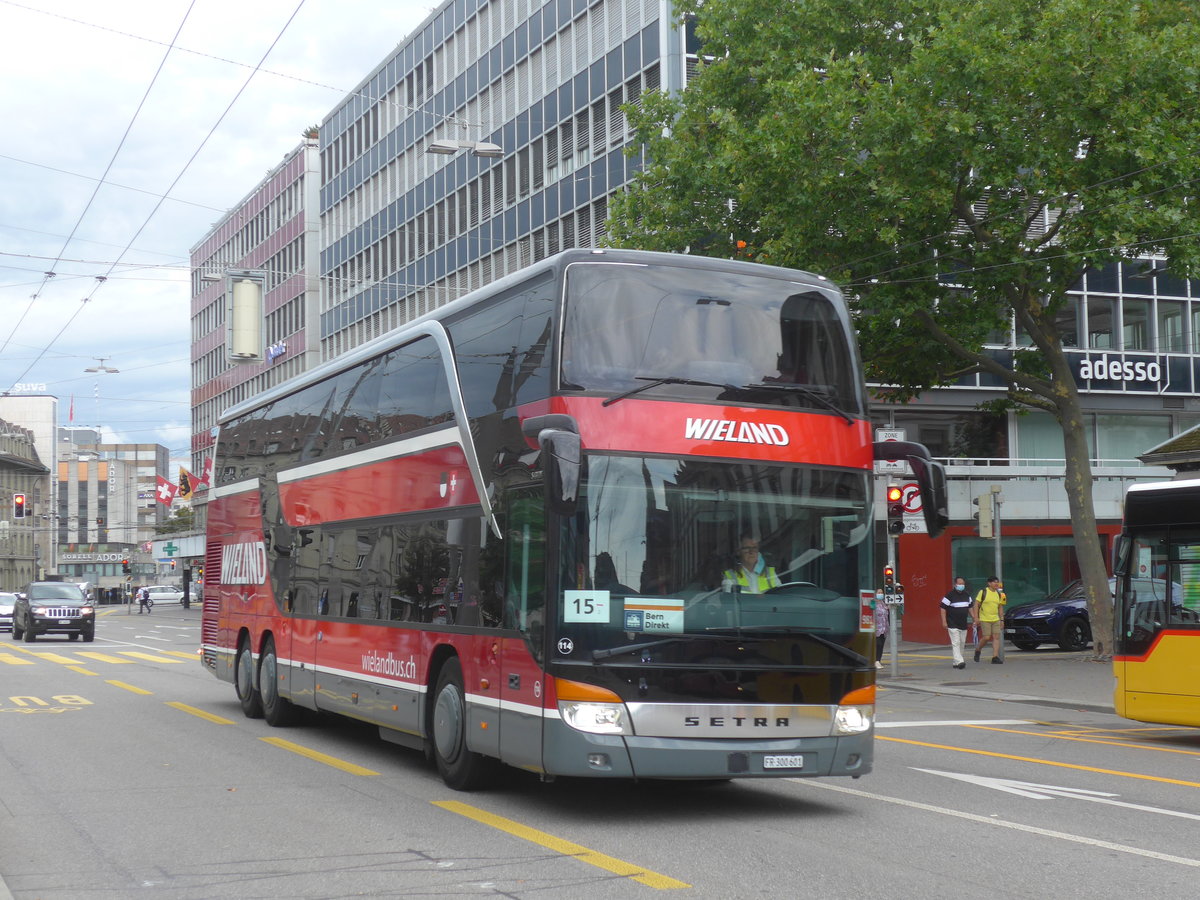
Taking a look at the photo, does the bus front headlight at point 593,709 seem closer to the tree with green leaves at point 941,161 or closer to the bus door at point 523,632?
the bus door at point 523,632

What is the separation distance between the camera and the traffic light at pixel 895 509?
78.3 ft

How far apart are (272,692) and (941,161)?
14.6 m

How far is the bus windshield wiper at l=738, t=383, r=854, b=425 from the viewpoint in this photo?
10438 mm

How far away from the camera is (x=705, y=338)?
10.4 meters

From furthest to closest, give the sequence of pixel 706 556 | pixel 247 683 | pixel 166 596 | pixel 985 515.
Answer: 1. pixel 166 596
2. pixel 985 515
3. pixel 247 683
4. pixel 706 556

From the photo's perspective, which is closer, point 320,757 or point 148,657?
point 320,757

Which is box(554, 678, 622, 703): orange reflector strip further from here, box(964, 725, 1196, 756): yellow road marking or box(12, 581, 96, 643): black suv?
box(12, 581, 96, 643): black suv

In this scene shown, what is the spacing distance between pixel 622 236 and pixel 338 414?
1462cm

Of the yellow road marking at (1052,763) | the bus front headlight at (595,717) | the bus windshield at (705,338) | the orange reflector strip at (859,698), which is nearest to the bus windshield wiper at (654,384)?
the bus windshield at (705,338)

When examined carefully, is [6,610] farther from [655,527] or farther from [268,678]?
[655,527]

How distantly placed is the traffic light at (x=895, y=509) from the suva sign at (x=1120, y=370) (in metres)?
19.3

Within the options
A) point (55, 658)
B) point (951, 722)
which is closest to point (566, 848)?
point (951, 722)

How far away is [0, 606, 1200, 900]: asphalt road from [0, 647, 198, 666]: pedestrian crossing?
586 inches


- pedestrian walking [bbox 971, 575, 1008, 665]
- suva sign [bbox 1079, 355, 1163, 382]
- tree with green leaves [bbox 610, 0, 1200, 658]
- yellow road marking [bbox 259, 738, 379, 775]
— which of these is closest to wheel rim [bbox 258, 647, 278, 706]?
yellow road marking [bbox 259, 738, 379, 775]
